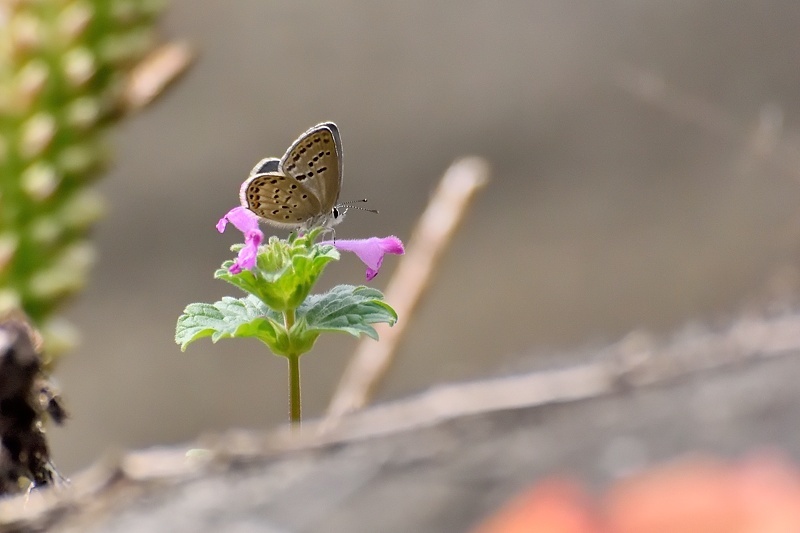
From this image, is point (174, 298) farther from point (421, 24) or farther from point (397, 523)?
point (397, 523)

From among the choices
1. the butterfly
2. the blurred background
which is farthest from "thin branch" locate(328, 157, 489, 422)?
the blurred background

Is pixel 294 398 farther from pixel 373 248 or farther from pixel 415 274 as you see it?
pixel 415 274

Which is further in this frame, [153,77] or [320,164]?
[153,77]

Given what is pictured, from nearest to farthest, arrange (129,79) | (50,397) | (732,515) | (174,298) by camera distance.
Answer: (732,515)
(50,397)
(129,79)
(174,298)

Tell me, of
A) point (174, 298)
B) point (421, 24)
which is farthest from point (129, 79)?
point (421, 24)

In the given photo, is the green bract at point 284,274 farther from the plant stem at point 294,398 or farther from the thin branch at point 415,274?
the thin branch at point 415,274

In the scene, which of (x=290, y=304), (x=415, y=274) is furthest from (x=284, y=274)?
(x=415, y=274)

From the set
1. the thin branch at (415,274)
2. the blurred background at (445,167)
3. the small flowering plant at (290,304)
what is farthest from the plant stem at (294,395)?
the blurred background at (445,167)

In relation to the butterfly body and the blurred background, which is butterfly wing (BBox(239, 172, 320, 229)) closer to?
the butterfly body

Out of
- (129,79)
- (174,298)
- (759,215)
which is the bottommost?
(129,79)
